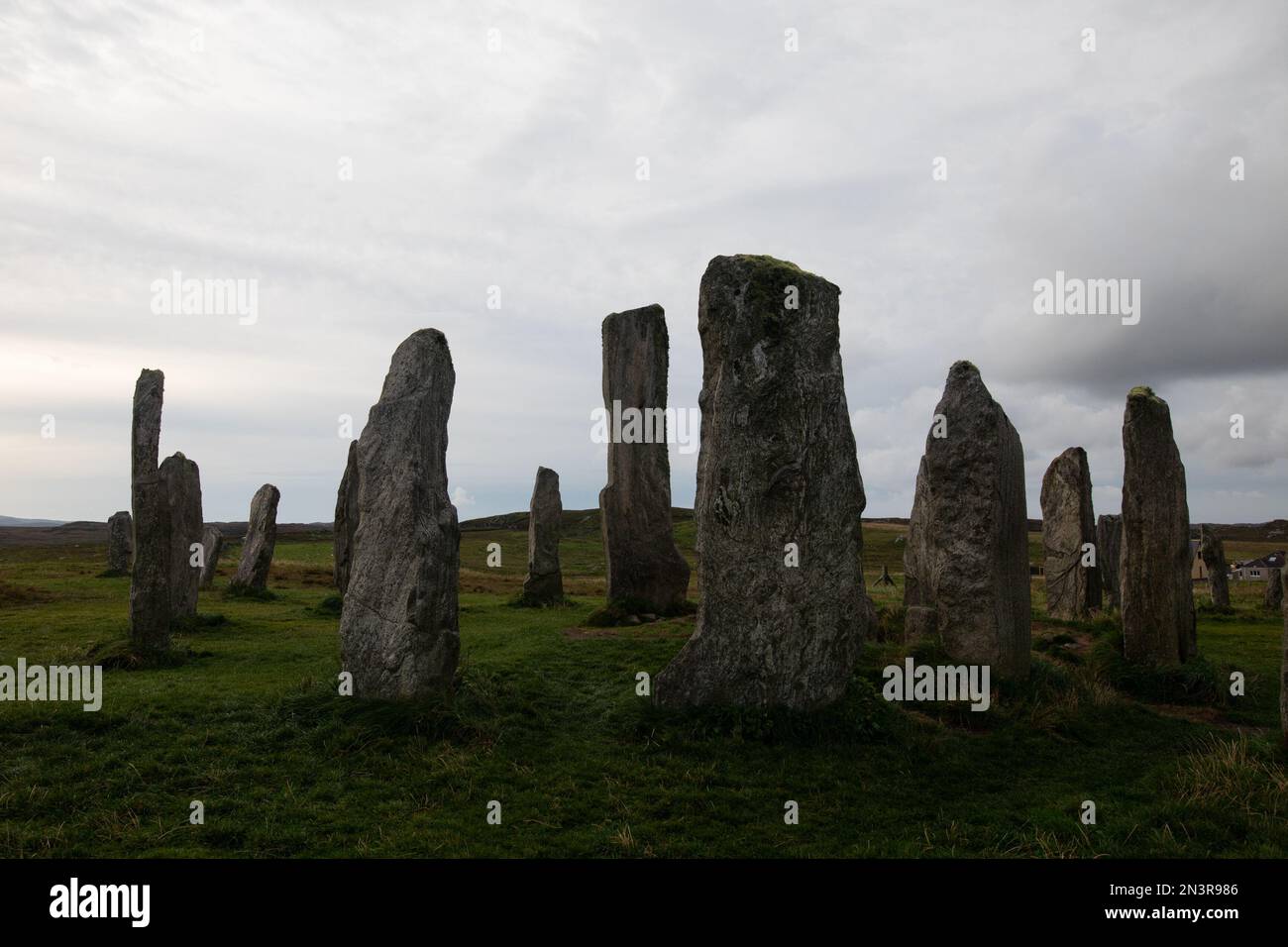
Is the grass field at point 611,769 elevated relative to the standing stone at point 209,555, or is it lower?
lower

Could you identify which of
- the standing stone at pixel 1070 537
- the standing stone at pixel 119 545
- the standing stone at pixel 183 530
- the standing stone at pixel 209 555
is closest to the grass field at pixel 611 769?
the standing stone at pixel 183 530

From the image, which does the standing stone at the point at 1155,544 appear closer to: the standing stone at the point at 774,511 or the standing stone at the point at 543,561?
the standing stone at the point at 774,511

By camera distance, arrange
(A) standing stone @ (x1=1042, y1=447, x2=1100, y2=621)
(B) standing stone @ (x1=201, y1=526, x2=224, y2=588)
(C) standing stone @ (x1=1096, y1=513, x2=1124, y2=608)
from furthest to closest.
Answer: (B) standing stone @ (x1=201, y1=526, x2=224, y2=588) < (C) standing stone @ (x1=1096, y1=513, x2=1124, y2=608) < (A) standing stone @ (x1=1042, y1=447, x2=1100, y2=621)

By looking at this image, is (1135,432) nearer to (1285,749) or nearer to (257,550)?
(1285,749)

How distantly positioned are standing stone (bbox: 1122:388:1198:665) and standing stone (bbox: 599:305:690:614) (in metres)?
8.78

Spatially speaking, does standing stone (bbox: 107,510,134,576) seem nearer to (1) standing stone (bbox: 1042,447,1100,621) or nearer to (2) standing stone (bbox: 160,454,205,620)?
(2) standing stone (bbox: 160,454,205,620)

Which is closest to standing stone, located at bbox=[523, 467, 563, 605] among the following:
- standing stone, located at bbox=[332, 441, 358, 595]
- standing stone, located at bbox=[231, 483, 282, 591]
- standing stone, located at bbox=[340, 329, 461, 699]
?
standing stone, located at bbox=[332, 441, 358, 595]

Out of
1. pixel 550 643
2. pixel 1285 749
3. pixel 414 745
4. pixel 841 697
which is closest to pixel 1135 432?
pixel 1285 749

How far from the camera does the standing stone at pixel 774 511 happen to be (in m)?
10.1

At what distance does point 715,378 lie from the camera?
1089 centimetres

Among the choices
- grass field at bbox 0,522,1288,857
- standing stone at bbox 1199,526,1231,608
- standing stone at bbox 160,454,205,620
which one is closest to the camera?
grass field at bbox 0,522,1288,857

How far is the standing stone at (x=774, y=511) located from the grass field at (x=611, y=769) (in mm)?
538

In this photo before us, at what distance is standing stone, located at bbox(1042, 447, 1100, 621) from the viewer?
68.3 ft
